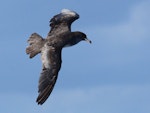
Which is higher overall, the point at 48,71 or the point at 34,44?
the point at 34,44

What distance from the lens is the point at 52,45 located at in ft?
113

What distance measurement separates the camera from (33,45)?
1389 inches

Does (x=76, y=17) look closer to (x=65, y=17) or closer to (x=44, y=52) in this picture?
(x=65, y=17)

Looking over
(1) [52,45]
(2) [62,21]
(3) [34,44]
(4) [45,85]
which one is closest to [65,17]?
(2) [62,21]

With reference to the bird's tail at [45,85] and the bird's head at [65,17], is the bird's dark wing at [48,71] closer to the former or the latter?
the bird's tail at [45,85]

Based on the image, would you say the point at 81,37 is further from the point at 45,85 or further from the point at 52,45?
the point at 45,85

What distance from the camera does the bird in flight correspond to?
3169 centimetres

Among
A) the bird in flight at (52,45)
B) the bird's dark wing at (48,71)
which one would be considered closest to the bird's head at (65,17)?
the bird in flight at (52,45)

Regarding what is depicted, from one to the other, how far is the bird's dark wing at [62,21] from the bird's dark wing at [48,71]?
2.06 metres

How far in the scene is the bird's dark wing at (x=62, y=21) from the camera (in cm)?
3666

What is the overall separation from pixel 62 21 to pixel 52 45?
3403 millimetres

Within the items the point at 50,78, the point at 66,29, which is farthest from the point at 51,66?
the point at 66,29

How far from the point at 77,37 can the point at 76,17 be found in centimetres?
271

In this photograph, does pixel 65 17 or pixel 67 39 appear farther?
pixel 65 17
